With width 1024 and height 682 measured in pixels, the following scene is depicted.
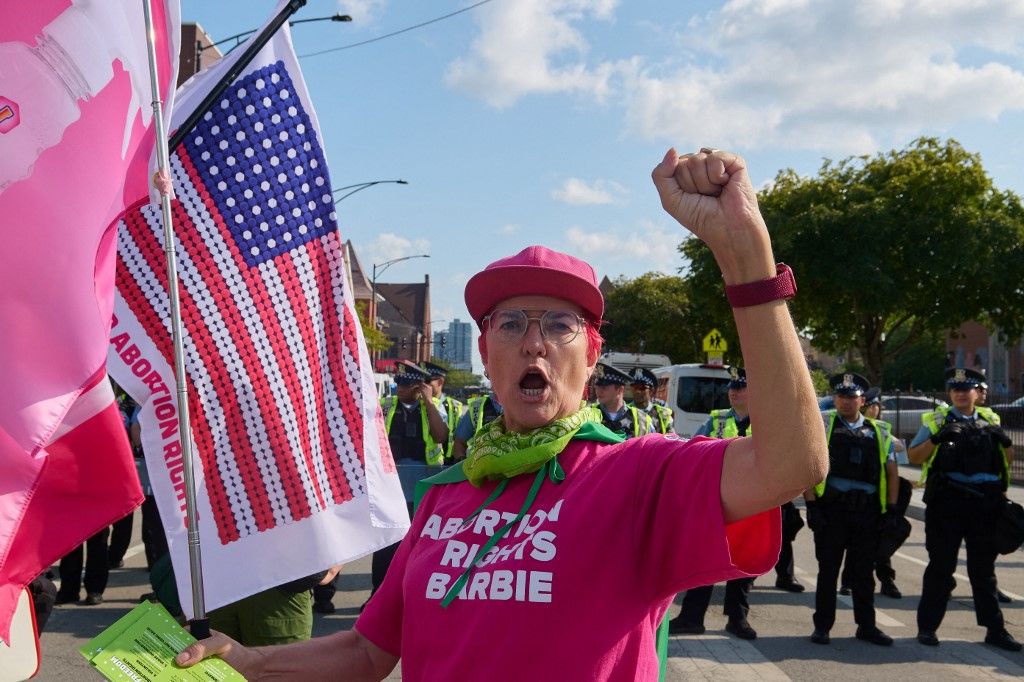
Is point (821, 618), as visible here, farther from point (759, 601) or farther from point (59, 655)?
point (59, 655)

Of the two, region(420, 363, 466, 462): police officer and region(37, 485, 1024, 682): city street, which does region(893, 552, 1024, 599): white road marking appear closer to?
region(37, 485, 1024, 682): city street

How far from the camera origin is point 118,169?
107 inches

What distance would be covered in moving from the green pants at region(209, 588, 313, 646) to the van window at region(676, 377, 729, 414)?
18012 mm

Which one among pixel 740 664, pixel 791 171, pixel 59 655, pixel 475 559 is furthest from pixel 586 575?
pixel 791 171

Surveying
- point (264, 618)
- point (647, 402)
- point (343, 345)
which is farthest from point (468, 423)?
point (343, 345)

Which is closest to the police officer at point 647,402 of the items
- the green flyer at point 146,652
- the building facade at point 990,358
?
the green flyer at point 146,652

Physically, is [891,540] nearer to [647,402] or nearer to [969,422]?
[969,422]

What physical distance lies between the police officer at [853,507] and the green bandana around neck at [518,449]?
21.1 ft

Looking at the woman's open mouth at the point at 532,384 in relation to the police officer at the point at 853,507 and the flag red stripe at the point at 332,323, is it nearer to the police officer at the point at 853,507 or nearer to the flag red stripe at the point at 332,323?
the flag red stripe at the point at 332,323

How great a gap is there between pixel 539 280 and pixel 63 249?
4.02 ft

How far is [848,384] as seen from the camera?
28.6ft

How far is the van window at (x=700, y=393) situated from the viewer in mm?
21781

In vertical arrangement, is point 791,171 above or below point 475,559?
above

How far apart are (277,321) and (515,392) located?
4.48 ft
